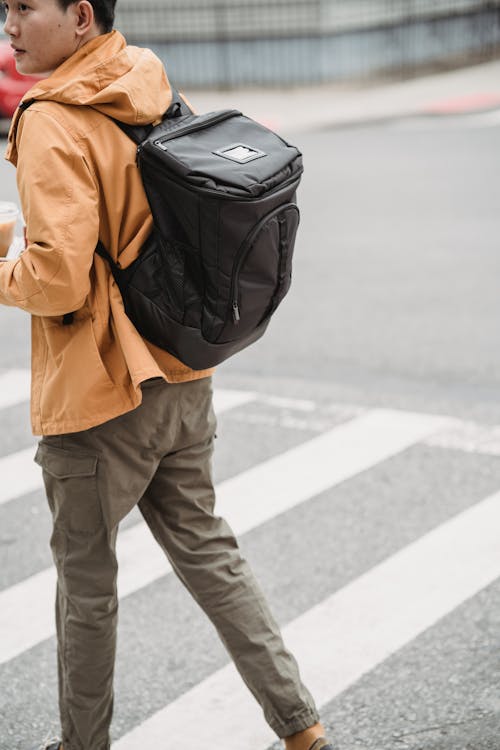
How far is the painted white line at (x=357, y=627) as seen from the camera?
3.58 meters

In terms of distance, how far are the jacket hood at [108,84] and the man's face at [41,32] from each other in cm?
3

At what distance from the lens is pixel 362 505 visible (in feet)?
17.0

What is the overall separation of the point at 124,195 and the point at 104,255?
0.17 meters

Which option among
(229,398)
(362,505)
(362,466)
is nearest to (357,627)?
(362,505)

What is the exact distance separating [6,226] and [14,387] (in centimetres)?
402

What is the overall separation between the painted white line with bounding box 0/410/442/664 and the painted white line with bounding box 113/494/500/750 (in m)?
0.68

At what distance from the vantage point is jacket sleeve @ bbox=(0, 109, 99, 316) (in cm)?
269

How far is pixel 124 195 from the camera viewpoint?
280 centimetres

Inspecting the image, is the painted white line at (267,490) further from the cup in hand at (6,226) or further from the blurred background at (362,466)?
the cup in hand at (6,226)

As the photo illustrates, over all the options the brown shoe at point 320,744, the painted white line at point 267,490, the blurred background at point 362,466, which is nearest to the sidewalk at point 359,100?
the blurred background at point 362,466

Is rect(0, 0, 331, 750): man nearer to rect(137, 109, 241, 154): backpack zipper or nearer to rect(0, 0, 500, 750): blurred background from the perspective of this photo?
rect(137, 109, 241, 154): backpack zipper

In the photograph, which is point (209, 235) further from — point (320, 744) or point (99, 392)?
point (320, 744)

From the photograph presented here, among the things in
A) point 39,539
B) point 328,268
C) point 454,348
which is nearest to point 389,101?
point 328,268

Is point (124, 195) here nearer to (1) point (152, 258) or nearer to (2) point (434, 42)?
(1) point (152, 258)
